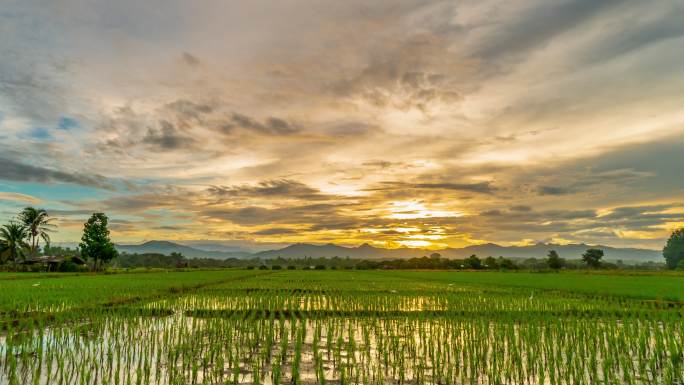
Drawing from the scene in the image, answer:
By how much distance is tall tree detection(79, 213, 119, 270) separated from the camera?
54906 mm

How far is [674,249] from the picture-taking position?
117m

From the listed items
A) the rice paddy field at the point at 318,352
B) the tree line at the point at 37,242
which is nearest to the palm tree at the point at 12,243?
the tree line at the point at 37,242

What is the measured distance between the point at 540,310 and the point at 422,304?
14.4 feet

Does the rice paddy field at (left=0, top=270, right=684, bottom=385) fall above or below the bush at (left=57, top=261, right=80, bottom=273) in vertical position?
above

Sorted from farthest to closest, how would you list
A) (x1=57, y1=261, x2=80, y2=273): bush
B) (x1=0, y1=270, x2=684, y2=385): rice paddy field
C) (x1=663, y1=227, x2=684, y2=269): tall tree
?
1. (x1=663, y1=227, x2=684, y2=269): tall tree
2. (x1=57, y1=261, x2=80, y2=273): bush
3. (x1=0, y1=270, x2=684, y2=385): rice paddy field

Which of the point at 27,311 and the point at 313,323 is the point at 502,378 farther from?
the point at 27,311

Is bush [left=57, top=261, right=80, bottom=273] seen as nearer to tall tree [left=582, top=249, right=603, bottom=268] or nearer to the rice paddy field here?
the rice paddy field

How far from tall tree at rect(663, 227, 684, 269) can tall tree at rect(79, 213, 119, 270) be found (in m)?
135

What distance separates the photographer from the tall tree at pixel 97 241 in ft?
180

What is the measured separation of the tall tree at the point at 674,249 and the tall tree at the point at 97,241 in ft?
443

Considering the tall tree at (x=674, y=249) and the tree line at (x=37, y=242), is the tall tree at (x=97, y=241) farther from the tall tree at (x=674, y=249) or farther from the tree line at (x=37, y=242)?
the tall tree at (x=674, y=249)

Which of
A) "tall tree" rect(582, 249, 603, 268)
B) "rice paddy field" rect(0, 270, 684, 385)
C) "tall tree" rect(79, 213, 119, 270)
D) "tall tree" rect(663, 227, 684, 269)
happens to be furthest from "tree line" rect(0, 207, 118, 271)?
"tall tree" rect(663, 227, 684, 269)

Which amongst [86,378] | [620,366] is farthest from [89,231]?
[620,366]

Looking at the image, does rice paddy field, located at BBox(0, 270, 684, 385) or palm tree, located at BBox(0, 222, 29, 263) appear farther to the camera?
palm tree, located at BBox(0, 222, 29, 263)
